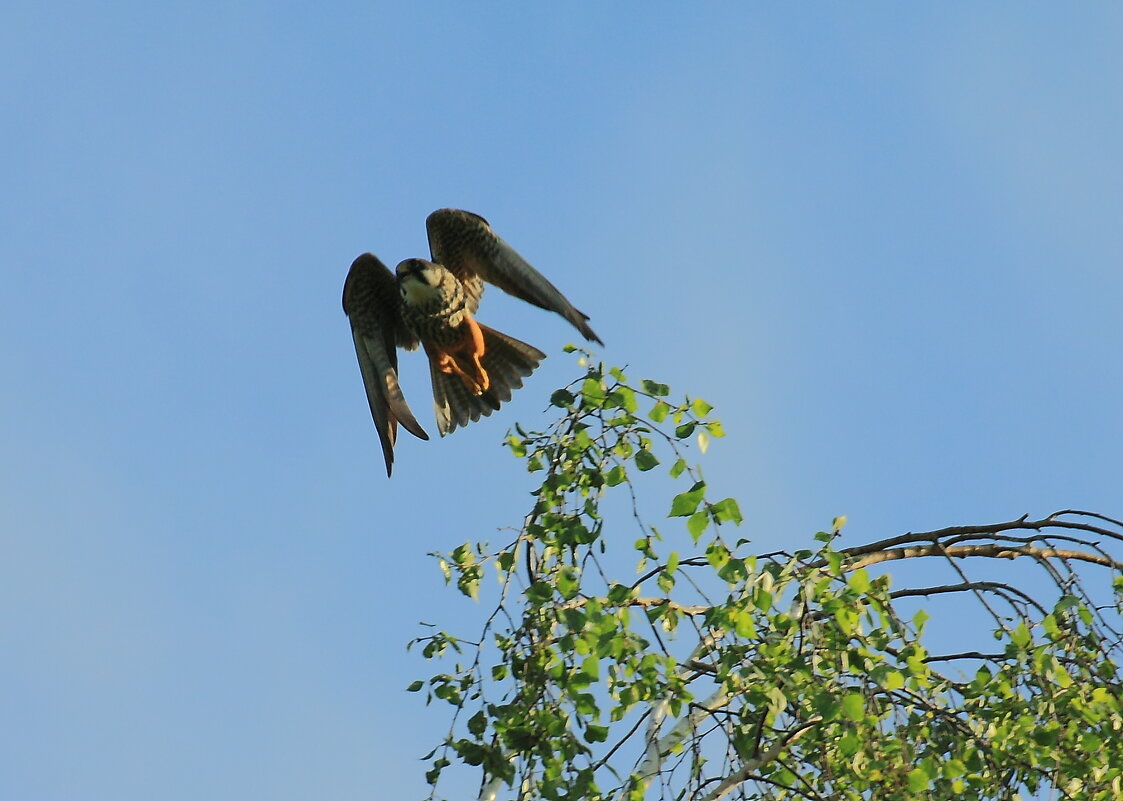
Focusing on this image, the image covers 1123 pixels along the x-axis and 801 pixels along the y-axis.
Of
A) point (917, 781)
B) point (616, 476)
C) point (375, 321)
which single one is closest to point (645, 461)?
point (616, 476)

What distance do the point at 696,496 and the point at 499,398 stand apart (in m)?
4.13

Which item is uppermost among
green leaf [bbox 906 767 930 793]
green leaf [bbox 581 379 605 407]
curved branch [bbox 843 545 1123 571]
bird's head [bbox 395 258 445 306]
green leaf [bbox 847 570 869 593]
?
bird's head [bbox 395 258 445 306]

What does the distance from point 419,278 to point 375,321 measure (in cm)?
61

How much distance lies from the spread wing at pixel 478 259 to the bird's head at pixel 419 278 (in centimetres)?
19

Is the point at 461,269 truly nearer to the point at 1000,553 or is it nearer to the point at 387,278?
the point at 387,278

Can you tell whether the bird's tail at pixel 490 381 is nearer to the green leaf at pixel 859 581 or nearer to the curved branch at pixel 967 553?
the curved branch at pixel 967 553

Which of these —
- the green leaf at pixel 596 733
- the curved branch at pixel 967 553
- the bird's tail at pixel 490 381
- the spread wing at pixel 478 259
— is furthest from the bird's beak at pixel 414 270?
the green leaf at pixel 596 733

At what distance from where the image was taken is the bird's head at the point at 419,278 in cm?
651

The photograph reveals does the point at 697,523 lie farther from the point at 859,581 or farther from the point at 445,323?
the point at 445,323

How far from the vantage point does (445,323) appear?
6.71 m

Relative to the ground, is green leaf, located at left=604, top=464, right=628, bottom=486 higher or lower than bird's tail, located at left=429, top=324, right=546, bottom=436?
lower

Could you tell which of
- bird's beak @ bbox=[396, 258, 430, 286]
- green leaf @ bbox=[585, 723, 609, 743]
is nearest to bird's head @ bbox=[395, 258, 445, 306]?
bird's beak @ bbox=[396, 258, 430, 286]

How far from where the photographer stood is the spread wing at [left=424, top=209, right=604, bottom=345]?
6.07 metres

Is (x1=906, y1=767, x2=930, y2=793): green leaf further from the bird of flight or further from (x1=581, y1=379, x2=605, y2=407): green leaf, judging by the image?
the bird of flight
